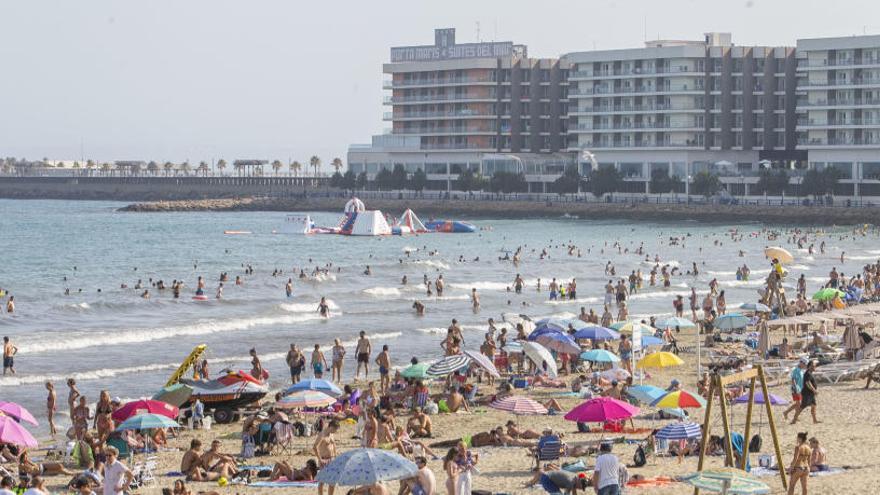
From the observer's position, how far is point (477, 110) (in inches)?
5276

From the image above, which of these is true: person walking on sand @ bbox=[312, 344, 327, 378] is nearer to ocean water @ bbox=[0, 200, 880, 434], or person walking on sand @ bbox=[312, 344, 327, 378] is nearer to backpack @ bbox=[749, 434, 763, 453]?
ocean water @ bbox=[0, 200, 880, 434]

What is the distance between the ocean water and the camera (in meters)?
37.5

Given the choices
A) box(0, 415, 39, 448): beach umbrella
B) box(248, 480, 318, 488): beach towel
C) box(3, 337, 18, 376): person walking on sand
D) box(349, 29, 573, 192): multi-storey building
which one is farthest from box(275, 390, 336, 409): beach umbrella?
box(349, 29, 573, 192): multi-storey building

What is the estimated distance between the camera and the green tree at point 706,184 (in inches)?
4466

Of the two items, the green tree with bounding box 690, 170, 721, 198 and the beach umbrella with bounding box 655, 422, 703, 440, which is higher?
the green tree with bounding box 690, 170, 721, 198

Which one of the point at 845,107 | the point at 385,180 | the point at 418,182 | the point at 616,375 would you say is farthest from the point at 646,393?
the point at 385,180

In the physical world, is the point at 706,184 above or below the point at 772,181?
below

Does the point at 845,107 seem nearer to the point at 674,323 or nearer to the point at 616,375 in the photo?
the point at 674,323

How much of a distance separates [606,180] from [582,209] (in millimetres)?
3205

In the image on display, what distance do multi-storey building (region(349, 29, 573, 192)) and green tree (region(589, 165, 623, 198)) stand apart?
12.6 meters

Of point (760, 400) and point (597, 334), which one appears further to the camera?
point (597, 334)

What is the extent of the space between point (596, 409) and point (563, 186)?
104m

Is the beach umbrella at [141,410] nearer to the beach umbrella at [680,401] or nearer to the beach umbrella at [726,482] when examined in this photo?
the beach umbrella at [680,401]

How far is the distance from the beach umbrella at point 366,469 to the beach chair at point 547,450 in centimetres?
404
